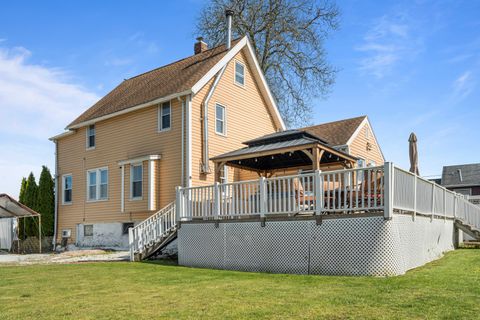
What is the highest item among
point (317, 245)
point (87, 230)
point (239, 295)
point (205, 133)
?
point (205, 133)

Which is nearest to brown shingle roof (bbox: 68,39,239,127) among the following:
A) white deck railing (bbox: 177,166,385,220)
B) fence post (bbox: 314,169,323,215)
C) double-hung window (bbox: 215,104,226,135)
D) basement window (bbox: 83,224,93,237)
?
double-hung window (bbox: 215,104,226,135)

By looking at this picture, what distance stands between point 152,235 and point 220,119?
5.85m

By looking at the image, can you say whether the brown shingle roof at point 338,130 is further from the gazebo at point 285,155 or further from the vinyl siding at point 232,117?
the gazebo at point 285,155

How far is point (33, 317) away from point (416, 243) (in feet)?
28.1

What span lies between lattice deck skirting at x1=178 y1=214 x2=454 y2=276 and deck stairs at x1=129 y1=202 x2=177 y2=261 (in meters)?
1.16

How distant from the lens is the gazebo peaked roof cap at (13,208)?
63.4 ft

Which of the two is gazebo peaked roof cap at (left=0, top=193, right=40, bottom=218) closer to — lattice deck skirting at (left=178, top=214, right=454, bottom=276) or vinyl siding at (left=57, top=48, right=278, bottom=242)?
vinyl siding at (left=57, top=48, right=278, bottom=242)

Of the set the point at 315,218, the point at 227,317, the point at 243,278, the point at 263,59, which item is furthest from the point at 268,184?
the point at 263,59

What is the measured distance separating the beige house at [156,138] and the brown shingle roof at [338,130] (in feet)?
0.37

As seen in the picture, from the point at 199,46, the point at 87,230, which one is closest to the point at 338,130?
the point at 199,46

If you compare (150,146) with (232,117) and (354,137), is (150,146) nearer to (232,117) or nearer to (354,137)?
(232,117)

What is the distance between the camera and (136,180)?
17562 mm

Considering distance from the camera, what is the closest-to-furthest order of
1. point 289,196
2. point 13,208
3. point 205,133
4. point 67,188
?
point 289,196, point 205,133, point 13,208, point 67,188

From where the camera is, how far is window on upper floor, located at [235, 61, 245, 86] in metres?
19.0
